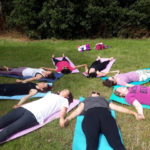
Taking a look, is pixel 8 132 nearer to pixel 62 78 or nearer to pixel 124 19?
pixel 62 78

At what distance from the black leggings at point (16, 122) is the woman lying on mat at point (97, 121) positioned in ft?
2.32

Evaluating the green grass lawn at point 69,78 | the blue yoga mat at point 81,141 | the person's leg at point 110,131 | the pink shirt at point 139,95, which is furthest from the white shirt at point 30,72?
the person's leg at point 110,131

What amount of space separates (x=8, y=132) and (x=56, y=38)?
1060 centimetres

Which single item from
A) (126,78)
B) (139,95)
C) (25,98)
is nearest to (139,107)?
(139,95)

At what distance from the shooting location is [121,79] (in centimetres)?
717

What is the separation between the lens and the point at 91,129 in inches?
174

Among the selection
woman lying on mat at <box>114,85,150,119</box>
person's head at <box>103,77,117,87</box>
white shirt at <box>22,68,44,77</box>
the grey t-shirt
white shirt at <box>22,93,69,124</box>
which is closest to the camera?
white shirt at <box>22,93,69,124</box>

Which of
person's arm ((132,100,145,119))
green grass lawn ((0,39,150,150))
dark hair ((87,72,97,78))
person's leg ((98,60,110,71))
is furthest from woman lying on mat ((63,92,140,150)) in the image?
person's leg ((98,60,110,71))

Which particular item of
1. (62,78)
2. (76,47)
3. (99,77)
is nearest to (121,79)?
(99,77)

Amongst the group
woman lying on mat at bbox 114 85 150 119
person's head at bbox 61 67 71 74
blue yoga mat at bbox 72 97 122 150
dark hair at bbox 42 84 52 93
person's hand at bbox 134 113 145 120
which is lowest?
person's head at bbox 61 67 71 74

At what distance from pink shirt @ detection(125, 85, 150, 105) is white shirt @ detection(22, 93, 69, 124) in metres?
1.53

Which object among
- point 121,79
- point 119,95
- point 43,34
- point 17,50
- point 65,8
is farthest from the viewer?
point 43,34

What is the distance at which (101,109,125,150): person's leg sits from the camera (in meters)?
4.10

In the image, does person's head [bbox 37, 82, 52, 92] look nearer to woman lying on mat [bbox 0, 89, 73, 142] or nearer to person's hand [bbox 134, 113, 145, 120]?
woman lying on mat [bbox 0, 89, 73, 142]
